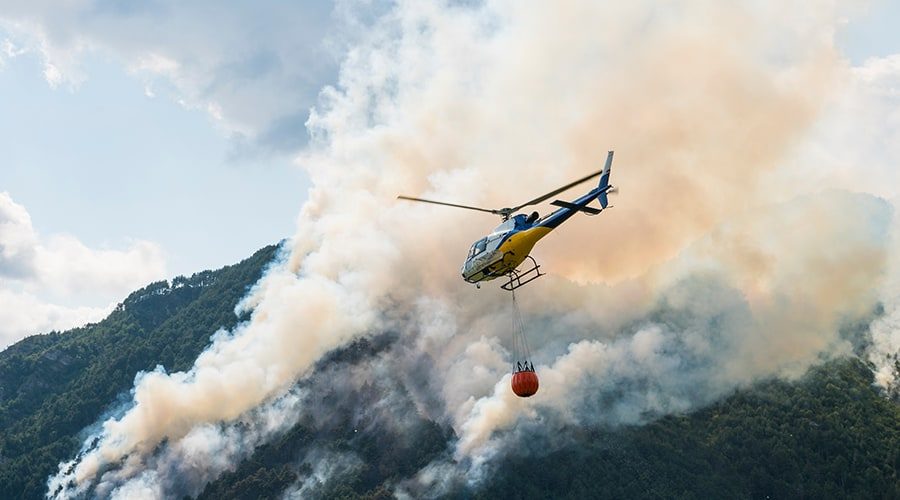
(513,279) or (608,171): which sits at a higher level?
(608,171)

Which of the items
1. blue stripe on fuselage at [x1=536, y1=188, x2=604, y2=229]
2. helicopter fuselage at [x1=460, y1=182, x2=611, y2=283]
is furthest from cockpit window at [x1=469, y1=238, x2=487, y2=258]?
blue stripe on fuselage at [x1=536, y1=188, x2=604, y2=229]

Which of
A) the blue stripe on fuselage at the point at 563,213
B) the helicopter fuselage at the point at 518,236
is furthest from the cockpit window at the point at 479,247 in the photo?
the blue stripe on fuselage at the point at 563,213

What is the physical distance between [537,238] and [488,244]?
539 cm

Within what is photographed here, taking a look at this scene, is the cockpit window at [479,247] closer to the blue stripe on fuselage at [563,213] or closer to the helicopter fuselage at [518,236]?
the helicopter fuselage at [518,236]

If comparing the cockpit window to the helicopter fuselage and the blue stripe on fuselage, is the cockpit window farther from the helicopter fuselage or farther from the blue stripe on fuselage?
the blue stripe on fuselage

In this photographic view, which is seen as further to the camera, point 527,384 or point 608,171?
point 527,384

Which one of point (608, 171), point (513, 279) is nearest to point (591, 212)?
point (608, 171)

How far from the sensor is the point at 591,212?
251 feet

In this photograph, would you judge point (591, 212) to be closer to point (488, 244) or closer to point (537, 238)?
point (537, 238)

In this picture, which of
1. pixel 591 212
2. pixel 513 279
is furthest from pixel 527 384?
pixel 591 212

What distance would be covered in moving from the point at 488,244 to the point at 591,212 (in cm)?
1107

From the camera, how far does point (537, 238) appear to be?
77.7 meters

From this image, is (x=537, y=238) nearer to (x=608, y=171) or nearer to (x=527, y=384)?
(x=608, y=171)

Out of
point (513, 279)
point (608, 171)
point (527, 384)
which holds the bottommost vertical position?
point (527, 384)
